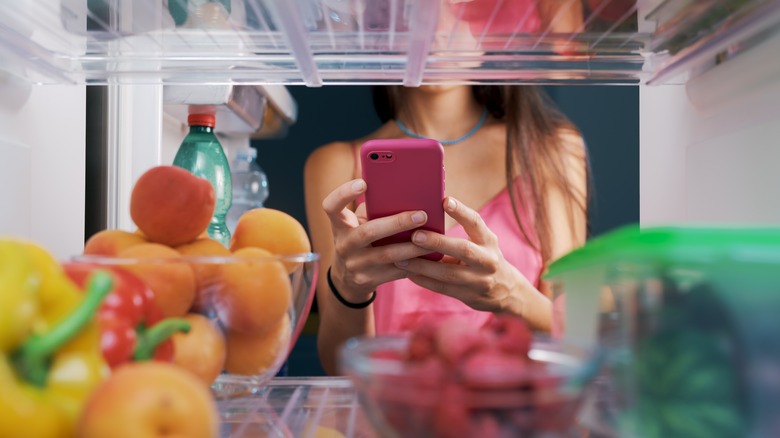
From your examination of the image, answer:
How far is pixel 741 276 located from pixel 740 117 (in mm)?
340

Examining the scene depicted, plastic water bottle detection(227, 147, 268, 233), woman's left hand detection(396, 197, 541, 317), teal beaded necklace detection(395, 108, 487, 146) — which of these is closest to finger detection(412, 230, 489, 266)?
woman's left hand detection(396, 197, 541, 317)

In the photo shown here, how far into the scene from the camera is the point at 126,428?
0.31m

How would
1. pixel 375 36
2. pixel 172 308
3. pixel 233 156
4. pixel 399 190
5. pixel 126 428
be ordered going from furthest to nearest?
1. pixel 233 156
2. pixel 399 190
3. pixel 375 36
4. pixel 172 308
5. pixel 126 428

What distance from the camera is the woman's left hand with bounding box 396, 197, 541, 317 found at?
2.89 feet

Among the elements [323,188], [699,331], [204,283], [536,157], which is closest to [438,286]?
[204,283]

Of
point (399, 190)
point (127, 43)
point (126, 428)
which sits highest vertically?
point (127, 43)

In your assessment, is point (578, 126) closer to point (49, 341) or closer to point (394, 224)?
point (394, 224)

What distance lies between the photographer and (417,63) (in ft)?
2.40

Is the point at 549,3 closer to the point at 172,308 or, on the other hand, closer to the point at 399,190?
the point at 399,190

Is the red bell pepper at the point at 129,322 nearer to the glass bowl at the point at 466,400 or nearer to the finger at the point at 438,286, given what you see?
the glass bowl at the point at 466,400

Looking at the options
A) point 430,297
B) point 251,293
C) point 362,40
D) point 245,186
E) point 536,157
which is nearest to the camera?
point 251,293

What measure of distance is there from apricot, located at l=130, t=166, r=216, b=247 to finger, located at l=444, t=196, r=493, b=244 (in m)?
0.36

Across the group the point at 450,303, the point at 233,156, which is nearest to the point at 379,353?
the point at 450,303

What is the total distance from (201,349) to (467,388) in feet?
0.82
